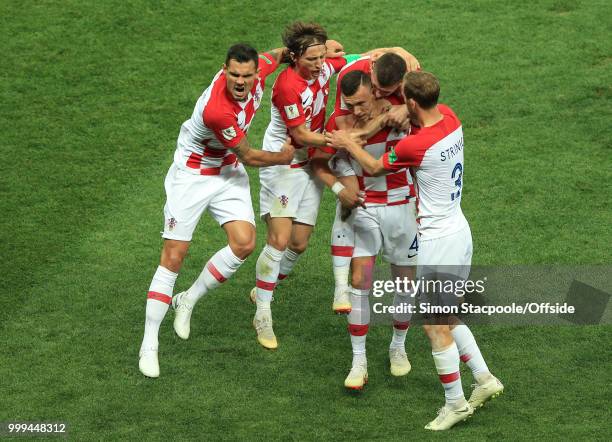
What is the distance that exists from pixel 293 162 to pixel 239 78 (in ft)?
3.38

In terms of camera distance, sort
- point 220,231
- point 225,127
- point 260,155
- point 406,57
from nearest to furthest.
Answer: point 225,127 → point 406,57 → point 260,155 → point 220,231

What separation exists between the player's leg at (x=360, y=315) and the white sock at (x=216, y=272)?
94cm

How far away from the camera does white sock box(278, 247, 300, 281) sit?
9625 mm

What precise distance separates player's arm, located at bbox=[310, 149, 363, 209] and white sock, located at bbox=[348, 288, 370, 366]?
703 mm

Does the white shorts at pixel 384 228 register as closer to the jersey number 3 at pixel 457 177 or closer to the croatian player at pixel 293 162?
the croatian player at pixel 293 162

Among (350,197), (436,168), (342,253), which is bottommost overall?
(342,253)

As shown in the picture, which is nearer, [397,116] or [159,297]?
[397,116]

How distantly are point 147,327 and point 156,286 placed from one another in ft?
1.08

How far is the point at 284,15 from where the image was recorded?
47.6 feet

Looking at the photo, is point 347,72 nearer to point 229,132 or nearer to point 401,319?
point 229,132

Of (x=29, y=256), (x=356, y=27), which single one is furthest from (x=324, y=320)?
(x=356, y=27)

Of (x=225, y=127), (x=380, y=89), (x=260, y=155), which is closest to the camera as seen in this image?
(x=380, y=89)

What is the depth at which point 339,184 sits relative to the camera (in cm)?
869

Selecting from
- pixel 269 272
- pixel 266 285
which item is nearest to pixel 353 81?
pixel 269 272
